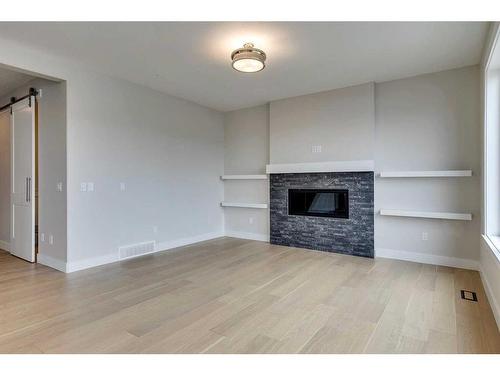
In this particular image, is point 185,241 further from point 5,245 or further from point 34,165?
point 5,245

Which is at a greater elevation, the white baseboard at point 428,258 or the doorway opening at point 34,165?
the doorway opening at point 34,165

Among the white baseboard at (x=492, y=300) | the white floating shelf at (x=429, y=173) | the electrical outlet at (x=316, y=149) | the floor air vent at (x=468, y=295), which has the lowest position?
the floor air vent at (x=468, y=295)

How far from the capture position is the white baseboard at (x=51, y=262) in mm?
3711

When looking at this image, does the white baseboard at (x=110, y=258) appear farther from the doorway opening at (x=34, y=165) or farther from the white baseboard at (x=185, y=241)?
the doorway opening at (x=34, y=165)

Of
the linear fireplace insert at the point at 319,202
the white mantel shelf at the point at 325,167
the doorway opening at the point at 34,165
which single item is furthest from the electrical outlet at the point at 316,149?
the doorway opening at the point at 34,165

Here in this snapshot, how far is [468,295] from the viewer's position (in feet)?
9.46

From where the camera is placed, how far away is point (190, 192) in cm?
547

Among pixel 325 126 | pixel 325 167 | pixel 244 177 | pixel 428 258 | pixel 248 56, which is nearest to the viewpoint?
pixel 248 56

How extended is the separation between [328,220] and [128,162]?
134 inches

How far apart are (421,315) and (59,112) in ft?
15.7

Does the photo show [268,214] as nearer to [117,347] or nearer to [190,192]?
[190,192]

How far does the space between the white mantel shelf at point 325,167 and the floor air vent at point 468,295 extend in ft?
6.60

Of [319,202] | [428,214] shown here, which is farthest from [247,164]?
[428,214]
